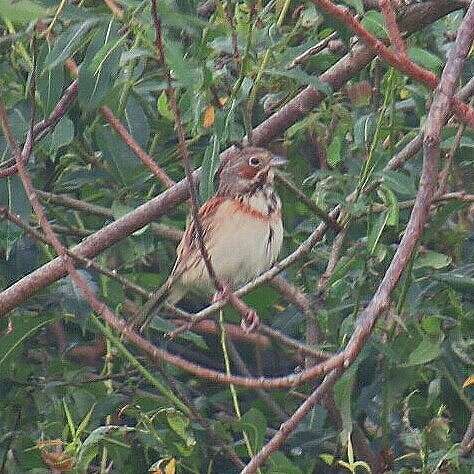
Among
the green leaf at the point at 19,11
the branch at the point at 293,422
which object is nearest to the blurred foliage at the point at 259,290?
the branch at the point at 293,422

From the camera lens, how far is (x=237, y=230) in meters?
3.92

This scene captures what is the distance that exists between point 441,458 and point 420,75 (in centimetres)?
134

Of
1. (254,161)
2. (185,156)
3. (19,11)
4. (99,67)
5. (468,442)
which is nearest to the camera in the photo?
(19,11)

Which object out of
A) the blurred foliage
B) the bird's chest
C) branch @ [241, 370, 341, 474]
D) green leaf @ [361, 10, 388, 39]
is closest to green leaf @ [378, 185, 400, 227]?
the blurred foliage

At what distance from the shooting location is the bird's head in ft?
12.1

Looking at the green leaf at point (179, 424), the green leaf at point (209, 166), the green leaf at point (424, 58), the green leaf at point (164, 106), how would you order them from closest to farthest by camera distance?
the green leaf at point (424, 58) → the green leaf at point (209, 166) → the green leaf at point (179, 424) → the green leaf at point (164, 106)

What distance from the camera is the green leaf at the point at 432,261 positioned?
358 cm

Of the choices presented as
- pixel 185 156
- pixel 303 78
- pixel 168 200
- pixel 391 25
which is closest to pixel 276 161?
pixel 168 200

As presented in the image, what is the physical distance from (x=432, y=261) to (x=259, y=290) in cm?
67

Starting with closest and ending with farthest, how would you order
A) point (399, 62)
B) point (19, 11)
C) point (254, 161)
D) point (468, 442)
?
point (19, 11)
point (399, 62)
point (468, 442)
point (254, 161)

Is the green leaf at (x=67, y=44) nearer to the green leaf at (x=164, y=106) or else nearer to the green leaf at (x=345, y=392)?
the green leaf at (x=164, y=106)

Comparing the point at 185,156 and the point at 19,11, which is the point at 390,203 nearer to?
the point at 185,156

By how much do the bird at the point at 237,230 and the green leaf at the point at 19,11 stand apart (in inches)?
70.0

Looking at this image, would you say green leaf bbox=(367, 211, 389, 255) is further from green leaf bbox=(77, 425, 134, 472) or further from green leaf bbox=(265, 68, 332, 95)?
green leaf bbox=(77, 425, 134, 472)
